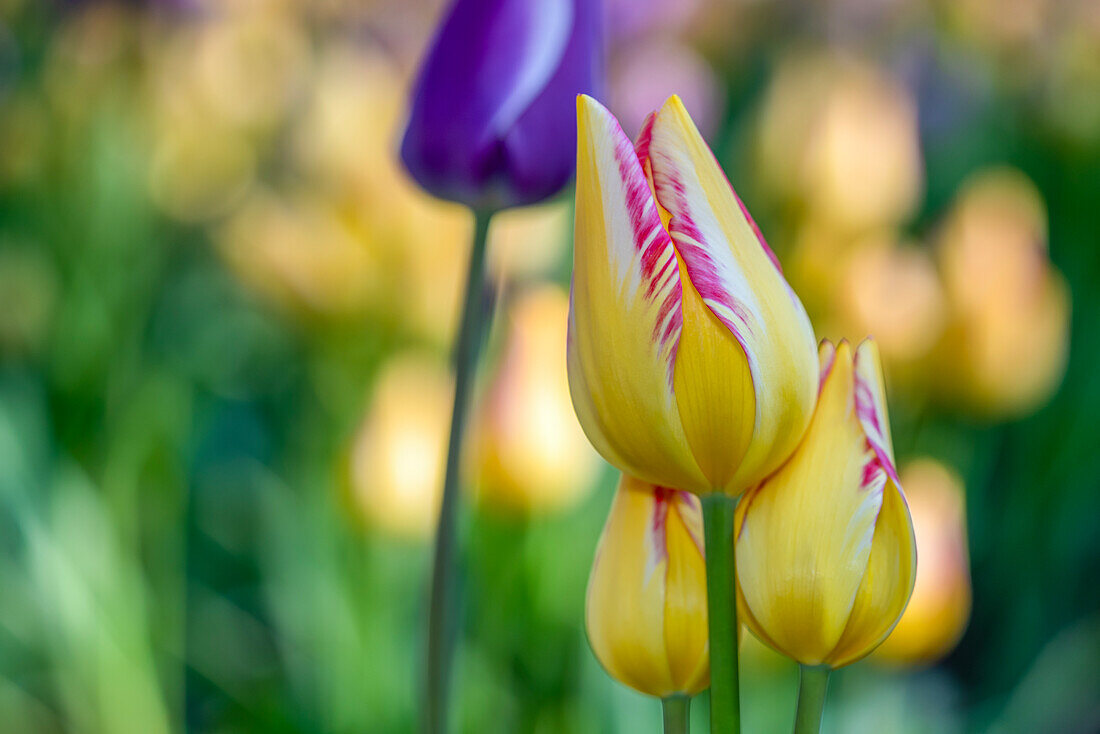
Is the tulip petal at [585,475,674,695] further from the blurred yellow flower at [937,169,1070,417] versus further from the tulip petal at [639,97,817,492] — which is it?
the blurred yellow flower at [937,169,1070,417]

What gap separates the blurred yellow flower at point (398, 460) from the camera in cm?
54

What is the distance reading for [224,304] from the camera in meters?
1.04

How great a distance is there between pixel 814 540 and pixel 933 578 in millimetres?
300

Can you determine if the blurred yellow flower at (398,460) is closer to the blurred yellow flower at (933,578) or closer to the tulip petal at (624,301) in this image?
the blurred yellow flower at (933,578)

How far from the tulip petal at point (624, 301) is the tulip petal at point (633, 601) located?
3 centimetres

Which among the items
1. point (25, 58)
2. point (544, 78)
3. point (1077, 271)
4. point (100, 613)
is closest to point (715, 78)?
point (1077, 271)

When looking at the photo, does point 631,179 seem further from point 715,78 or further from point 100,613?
point 715,78

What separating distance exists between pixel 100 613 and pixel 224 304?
0.45 meters

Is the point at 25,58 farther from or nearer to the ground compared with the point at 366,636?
farther from the ground

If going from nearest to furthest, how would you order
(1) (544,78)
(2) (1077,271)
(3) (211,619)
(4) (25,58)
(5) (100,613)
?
(1) (544,78) → (5) (100,613) → (3) (211,619) → (2) (1077,271) → (4) (25,58)

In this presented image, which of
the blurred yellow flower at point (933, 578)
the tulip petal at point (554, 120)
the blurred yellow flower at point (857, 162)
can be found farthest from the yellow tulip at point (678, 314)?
the blurred yellow flower at point (857, 162)

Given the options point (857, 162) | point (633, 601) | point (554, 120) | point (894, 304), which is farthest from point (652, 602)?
point (857, 162)

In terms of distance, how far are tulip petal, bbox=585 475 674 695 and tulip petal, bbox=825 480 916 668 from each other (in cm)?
4

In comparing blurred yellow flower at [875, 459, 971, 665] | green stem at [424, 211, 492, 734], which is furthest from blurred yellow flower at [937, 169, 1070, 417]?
green stem at [424, 211, 492, 734]
